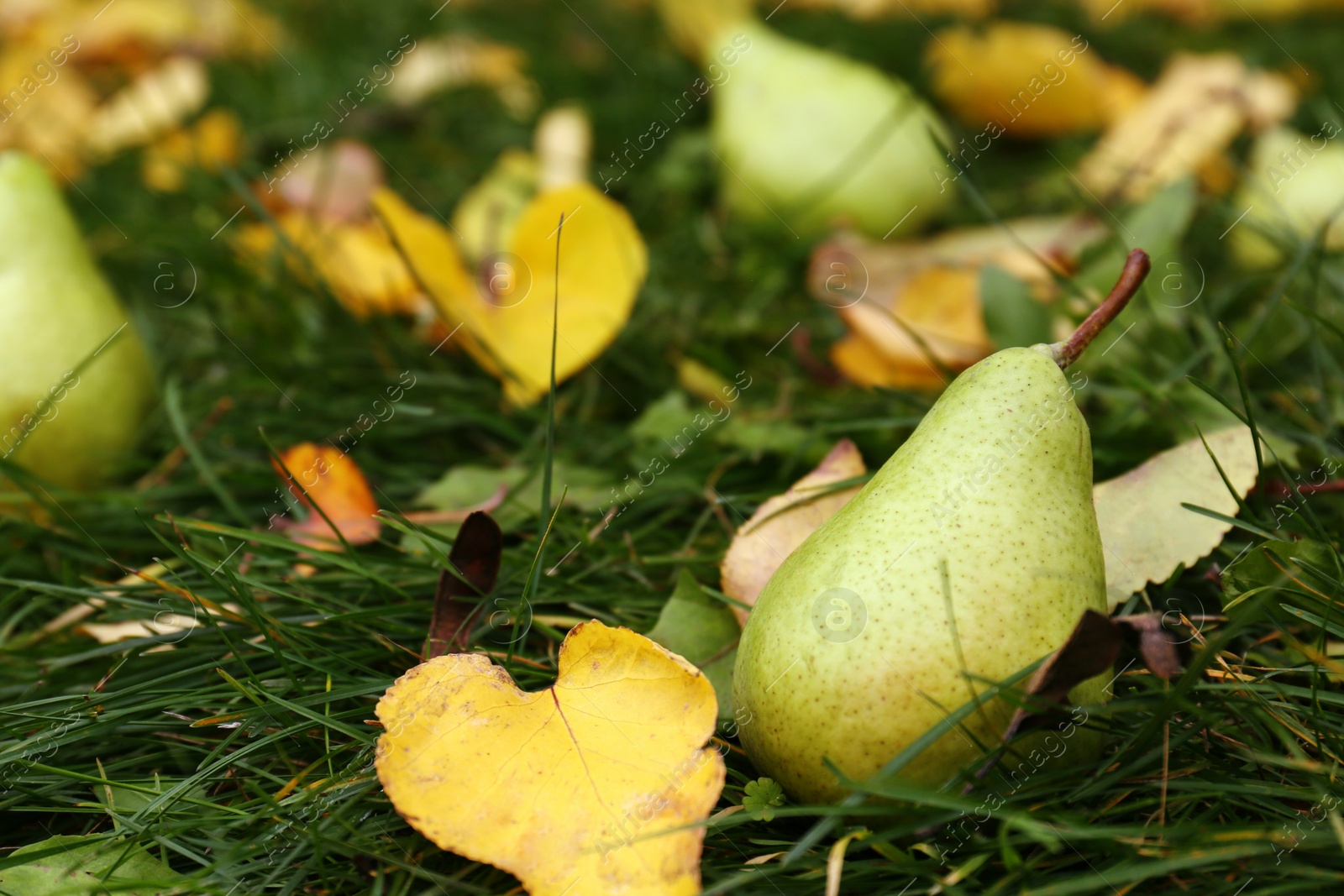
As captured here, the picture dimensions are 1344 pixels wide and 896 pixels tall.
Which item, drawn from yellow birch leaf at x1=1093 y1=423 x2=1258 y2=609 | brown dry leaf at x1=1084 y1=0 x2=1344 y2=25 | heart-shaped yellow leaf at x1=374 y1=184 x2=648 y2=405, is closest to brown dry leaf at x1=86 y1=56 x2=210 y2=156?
heart-shaped yellow leaf at x1=374 y1=184 x2=648 y2=405

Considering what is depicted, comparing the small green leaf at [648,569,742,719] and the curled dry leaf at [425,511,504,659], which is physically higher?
the curled dry leaf at [425,511,504,659]

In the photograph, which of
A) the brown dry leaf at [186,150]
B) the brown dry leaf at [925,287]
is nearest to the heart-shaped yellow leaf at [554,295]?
the brown dry leaf at [925,287]

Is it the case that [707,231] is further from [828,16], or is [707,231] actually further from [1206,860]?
[1206,860]

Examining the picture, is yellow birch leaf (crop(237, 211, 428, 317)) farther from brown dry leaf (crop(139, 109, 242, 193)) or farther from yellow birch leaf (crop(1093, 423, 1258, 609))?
yellow birch leaf (crop(1093, 423, 1258, 609))

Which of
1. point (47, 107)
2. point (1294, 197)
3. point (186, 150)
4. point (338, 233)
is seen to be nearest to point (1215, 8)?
point (1294, 197)

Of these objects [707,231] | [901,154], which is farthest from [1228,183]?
[707,231]

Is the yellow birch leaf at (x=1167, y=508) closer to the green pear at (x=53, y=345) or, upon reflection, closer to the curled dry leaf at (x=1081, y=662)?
the curled dry leaf at (x=1081, y=662)

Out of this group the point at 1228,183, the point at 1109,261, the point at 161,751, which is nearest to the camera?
the point at 161,751
